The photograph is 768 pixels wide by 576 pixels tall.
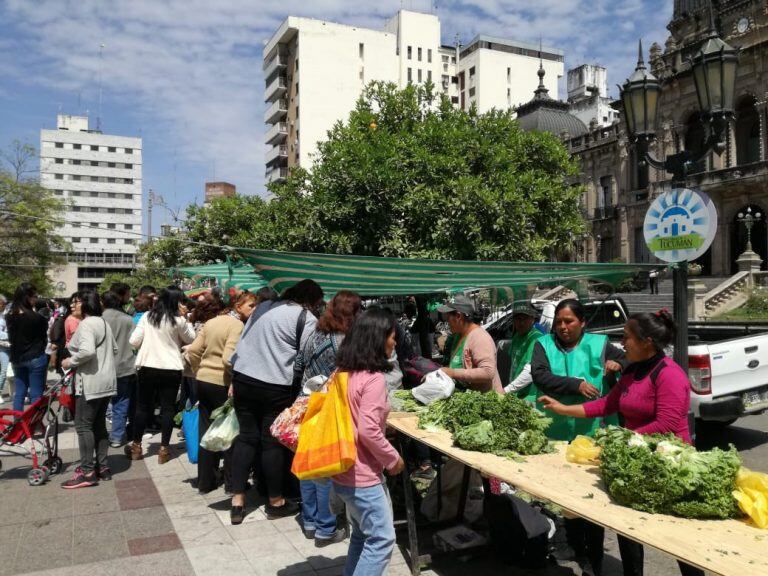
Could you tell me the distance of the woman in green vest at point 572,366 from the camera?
4488mm

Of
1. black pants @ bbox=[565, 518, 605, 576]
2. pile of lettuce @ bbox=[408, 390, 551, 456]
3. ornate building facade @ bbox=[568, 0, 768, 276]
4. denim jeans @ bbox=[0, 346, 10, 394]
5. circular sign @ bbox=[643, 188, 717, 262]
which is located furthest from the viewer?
ornate building facade @ bbox=[568, 0, 768, 276]

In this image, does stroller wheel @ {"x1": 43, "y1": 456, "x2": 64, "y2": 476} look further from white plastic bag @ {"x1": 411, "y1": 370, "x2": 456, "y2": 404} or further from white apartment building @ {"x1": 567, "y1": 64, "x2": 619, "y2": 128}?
white apartment building @ {"x1": 567, "y1": 64, "x2": 619, "y2": 128}

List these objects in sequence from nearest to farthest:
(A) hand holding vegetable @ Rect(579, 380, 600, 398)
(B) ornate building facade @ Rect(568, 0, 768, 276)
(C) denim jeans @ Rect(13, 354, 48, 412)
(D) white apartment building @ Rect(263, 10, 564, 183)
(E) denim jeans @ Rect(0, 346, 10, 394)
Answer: (A) hand holding vegetable @ Rect(579, 380, 600, 398) → (C) denim jeans @ Rect(13, 354, 48, 412) → (E) denim jeans @ Rect(0, 346, 10, 394) → (B) ornate building facade @ Rect(568, 0, 768, 276) → (D) white apartment building @ Rect(263, 10, 564, 183)

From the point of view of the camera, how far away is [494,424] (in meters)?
3.96

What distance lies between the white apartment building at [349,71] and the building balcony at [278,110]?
11 centimetres

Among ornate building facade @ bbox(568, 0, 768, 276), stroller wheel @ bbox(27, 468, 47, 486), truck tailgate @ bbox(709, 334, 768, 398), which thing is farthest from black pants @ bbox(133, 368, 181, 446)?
ornate building facade @ bbox(568, 0, 768, 276)

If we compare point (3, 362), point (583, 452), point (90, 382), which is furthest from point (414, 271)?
point (3, 362)

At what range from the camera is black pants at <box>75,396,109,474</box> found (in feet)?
19.9

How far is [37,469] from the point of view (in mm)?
6309

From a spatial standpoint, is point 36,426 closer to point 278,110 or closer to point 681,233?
point 681,233

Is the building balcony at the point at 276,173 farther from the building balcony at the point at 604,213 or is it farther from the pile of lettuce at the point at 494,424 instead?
the pile of lettuce at the point at 494,424

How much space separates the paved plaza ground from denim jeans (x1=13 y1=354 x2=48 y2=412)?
95.6 inches

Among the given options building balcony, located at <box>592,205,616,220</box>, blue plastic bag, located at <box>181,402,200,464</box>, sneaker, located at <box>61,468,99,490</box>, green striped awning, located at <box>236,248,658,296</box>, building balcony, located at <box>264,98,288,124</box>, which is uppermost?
building balcony, located at <box>264,98,288,124</box>

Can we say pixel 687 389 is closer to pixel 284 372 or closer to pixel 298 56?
pixel 284 372
